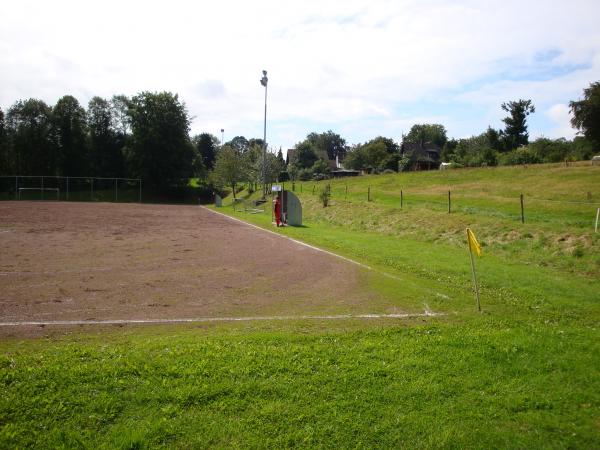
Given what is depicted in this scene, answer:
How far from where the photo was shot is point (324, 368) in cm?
534

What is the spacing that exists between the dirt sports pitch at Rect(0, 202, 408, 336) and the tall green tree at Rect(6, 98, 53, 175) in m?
58.6

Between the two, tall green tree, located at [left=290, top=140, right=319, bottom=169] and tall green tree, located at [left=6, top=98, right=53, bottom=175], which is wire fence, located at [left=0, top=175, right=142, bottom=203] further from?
tall green tree, located at [left=290, top=140, right=319, bottom=169]

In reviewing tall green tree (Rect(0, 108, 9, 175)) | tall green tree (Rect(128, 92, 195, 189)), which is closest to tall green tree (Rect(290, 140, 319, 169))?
tall green tree (Rect(128, 92, 195, 189))

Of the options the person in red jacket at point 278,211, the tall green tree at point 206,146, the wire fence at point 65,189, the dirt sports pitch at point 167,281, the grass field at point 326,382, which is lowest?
the grass field at point 326,382

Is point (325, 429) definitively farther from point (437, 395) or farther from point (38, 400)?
point (38, 400)

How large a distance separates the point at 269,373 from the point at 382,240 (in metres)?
14.0

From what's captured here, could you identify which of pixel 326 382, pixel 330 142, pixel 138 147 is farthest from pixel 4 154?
pixel 330 142

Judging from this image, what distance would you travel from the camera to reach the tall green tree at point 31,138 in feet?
219

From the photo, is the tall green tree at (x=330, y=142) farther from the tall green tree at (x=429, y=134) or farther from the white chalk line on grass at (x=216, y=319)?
the white chalk line on grass at (x=216, y=319)

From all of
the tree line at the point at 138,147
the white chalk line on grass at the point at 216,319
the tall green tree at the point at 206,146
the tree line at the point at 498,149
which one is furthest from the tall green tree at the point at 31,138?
the white chalk line on grass at the point at 216,319

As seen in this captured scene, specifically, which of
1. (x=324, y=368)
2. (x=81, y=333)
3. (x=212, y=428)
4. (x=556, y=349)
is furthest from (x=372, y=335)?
(x=81, y=333)

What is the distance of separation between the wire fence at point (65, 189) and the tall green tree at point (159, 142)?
3390 mm

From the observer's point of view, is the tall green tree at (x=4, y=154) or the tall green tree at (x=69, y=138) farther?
the tall green tree at (x=69, y=138)

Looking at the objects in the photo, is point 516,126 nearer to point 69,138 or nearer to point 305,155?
point 305,155
